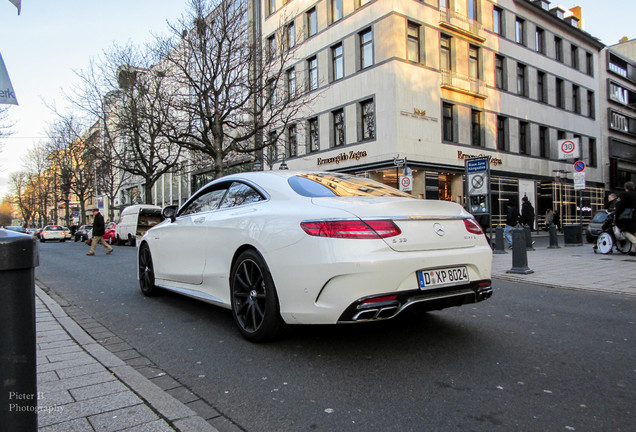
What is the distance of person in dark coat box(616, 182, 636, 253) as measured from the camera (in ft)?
35.2

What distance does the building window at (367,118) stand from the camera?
23516 millimetres

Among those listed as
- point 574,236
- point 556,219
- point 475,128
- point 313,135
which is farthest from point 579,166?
point 556,219

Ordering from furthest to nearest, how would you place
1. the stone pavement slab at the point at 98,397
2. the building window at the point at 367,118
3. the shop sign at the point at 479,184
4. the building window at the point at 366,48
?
1. the building window at the point at 366,48
2. the building window at the point at 367,118
3. the shop sign at the point at 479,184
4. the stone pavement slab at the point at 98,397

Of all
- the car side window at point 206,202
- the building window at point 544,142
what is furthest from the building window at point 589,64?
the car side window at point 206,202

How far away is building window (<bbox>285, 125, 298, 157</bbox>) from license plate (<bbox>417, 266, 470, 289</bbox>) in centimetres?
2609

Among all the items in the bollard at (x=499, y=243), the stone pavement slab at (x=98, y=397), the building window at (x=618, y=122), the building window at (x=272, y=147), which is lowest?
the stone pavement slab at (x=98, y=397)

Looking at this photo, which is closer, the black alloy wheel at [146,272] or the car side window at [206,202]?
the car side window at [206,202]

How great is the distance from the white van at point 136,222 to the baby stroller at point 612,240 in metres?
19.6

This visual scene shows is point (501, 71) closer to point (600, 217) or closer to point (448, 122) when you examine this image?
point (448, 122)

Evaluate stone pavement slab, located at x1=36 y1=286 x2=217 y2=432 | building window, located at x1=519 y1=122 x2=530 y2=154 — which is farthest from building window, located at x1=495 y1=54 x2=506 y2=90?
stone pavement slab, located at x1=36 y1=286 x2=217 y2=432

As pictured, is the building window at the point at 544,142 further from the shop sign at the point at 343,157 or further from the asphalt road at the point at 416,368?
the asphalt road at the point at 416,368

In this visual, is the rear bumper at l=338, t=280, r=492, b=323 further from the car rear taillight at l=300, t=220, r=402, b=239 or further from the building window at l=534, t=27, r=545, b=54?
the building window at l=534, t=27, r=545, b=54

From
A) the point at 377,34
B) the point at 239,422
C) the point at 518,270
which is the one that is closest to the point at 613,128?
the point at 377,34

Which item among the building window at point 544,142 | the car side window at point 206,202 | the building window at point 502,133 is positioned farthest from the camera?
the building window at point 544,142
